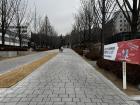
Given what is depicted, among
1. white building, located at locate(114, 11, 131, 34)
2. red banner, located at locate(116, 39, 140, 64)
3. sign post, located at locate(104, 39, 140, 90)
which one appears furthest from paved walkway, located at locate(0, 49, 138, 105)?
white building, located at locate(114, 11, 131, 34)

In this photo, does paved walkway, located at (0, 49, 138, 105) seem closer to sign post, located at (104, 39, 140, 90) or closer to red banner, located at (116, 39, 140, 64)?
sign post, located at (104, 39, 140, 90)

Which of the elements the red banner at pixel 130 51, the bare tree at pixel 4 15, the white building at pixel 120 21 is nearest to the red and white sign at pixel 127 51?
the red banner at pixel 130 51

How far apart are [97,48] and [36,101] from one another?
27669 mm

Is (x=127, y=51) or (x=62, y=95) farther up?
(x=127, y=51)

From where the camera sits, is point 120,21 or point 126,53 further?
point 120,21

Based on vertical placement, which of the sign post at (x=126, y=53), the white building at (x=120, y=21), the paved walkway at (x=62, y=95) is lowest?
the paved walkway at (x=62, y=95)

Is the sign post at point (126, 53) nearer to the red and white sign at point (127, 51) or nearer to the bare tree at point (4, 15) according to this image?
the red and white sign at point (127, 51)

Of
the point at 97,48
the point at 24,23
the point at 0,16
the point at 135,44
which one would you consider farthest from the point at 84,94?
the point at 24,23

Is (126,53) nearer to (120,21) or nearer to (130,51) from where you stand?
(130,51)

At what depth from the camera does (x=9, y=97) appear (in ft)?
28.5

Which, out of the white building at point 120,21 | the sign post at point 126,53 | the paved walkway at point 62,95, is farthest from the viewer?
the white building at point 120,21

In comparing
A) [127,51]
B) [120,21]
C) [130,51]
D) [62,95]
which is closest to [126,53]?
[127,51]

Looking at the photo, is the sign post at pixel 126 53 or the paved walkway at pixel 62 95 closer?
the paved walkway at pixel 62 95

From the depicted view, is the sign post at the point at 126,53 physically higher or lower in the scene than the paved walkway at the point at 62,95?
higher
